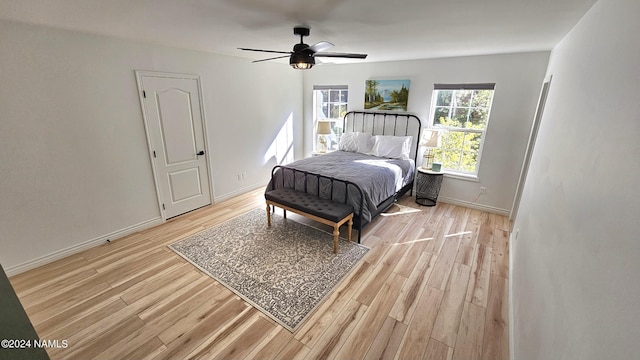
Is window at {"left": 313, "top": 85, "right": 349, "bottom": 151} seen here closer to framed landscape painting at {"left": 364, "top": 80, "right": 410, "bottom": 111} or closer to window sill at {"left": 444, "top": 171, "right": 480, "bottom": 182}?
framed landscape painting at {"left": 364, "top": 80, "right": 410, "bottom": 111}

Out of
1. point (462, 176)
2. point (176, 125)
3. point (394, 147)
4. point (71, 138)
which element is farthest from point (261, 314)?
point (462, 176)

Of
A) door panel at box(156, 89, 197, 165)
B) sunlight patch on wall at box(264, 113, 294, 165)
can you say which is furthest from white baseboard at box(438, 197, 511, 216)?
door panel at box(156, 89, 197, 165)

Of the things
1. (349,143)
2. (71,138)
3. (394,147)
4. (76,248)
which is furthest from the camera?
(349,143)

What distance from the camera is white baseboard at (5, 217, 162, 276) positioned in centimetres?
264

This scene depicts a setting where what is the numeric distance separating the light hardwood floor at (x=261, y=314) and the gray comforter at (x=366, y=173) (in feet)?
1.94

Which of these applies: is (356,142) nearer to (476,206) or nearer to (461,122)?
(461,122)

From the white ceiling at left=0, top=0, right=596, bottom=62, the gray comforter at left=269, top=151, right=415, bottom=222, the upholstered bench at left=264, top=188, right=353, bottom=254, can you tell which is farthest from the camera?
the gray comforter at left=269, top=151, right=415, bottom=222

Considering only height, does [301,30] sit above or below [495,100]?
above

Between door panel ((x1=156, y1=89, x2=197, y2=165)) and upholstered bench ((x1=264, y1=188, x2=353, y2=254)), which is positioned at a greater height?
door panel ((x1=156, y1=89, x2=197, y2=165))

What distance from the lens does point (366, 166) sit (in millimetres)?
3965

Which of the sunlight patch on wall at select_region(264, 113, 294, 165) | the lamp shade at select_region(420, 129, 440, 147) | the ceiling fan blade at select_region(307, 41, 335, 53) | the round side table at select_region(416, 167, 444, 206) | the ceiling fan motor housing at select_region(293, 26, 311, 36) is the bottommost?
the round side table at select_region(416, 167, 444, 206)

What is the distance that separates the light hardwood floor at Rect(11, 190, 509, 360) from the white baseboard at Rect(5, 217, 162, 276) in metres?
0.08

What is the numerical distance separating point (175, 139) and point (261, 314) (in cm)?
283

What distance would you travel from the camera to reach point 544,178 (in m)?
2.02
